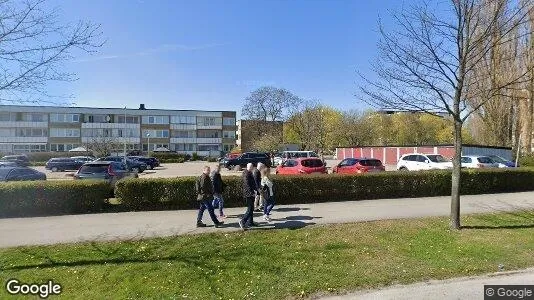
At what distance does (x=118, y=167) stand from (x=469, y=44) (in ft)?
50.9

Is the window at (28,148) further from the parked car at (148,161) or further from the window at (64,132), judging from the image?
the parked car at (148,161)

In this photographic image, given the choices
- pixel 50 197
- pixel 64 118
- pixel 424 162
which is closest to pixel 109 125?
pixel 64 118

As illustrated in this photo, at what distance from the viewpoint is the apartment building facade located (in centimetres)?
6456

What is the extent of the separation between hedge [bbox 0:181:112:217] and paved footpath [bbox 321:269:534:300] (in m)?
9.37

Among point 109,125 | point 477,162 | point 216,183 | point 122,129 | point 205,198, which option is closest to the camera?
point 205,198

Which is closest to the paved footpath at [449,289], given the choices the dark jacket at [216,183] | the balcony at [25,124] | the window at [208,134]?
the dark jacket at [216,183]

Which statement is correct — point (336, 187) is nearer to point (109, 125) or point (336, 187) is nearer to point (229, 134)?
point (109, 125)

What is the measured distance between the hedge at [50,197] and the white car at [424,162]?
18857mm

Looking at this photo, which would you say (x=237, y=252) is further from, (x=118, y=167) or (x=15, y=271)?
(x=118, y=167)

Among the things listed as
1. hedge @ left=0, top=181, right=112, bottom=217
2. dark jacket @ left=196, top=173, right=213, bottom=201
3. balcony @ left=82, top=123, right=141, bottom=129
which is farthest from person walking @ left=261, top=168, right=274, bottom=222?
balcony @ left=82, top=123, right=141, bottom=129

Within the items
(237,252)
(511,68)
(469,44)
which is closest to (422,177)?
(511,68)

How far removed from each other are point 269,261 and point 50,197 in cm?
A: 841

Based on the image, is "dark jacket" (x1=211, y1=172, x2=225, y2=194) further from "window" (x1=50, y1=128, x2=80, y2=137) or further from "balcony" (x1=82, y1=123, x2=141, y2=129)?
"window" (x1=50, y1=128, x2=80, y2=137)

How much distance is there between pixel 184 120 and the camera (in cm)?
7638
